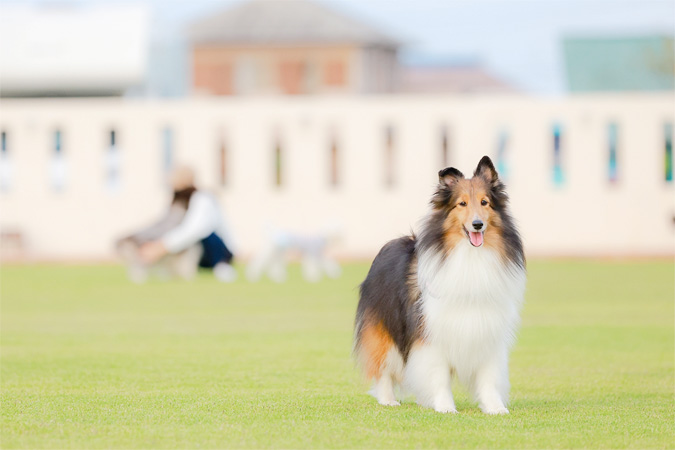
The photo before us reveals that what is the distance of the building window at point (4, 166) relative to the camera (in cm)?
2703

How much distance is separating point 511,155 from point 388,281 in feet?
65.4

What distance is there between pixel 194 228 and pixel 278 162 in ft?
30.3

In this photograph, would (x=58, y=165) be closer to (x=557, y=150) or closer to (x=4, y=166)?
(x=4, y=166)

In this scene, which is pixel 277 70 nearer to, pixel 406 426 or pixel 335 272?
pixel 335 272

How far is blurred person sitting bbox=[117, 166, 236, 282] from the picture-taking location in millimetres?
18500

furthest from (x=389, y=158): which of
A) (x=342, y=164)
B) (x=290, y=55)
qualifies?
(x=290, y=55)

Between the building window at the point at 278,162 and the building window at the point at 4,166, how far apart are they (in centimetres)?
534

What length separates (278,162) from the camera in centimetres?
2756

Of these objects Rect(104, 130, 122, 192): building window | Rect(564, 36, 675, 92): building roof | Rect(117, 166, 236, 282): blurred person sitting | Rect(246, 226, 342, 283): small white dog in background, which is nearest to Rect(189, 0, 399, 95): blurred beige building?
Rect(564, 36, 675, 92): building roof

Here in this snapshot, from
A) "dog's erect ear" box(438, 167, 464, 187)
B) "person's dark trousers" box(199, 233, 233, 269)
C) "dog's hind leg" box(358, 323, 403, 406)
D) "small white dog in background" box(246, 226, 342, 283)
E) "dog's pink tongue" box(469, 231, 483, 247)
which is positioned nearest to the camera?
"dog's pink tongue" box(469, 231, 483, 247)

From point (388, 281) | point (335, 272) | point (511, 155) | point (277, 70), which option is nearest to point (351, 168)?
point (511, 155)

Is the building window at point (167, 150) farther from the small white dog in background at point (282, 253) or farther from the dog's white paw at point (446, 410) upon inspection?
the dog's white paw at point (446, 410)

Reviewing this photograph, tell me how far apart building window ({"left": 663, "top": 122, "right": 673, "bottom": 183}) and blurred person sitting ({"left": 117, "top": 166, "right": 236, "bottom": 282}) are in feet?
35.3

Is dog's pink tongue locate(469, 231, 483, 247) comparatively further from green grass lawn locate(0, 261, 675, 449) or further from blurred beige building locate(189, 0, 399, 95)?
blurred beige building locate(189, 0, 399, 95)
